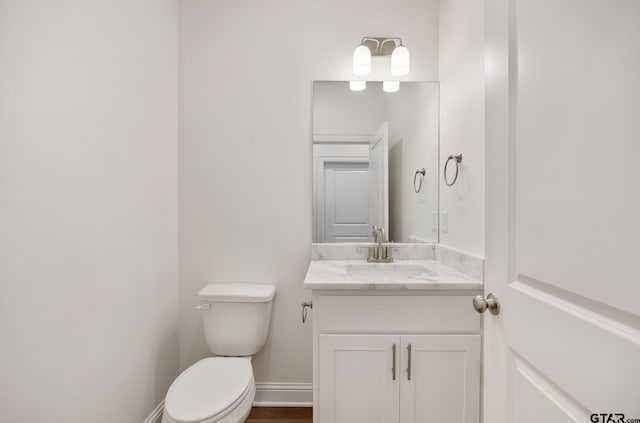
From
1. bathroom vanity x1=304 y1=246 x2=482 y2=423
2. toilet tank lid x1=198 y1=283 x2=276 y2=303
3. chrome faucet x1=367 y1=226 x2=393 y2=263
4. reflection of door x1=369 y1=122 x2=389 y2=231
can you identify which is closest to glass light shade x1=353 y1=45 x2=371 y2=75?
reflection of door x1=369 y1=122 x2=389 y2=231

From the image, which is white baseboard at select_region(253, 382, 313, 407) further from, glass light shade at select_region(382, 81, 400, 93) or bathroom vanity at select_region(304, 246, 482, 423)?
glass light shade at select_region(382, 81, 400, 93)

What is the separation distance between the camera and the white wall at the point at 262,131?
1942mm

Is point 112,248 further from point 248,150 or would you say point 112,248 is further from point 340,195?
point 340,195

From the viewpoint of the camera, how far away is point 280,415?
6.13ft

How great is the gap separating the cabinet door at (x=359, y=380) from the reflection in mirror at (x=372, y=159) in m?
0.73

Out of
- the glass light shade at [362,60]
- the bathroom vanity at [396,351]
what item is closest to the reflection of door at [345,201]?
the glass light shade at [362,60]

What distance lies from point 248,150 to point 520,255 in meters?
1.59

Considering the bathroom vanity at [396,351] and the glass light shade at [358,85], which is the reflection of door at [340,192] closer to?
the glass light shade at [358,85]

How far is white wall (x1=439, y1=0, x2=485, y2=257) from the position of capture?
1418 millimetres

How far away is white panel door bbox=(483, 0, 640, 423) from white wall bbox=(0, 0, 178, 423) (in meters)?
1.38

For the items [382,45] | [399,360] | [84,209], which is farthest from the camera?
[382,45]

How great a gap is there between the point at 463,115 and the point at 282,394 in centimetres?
189

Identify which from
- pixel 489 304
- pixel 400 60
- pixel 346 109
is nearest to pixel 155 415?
pixel 489 304

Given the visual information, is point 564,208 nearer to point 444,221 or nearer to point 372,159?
point 444,221
